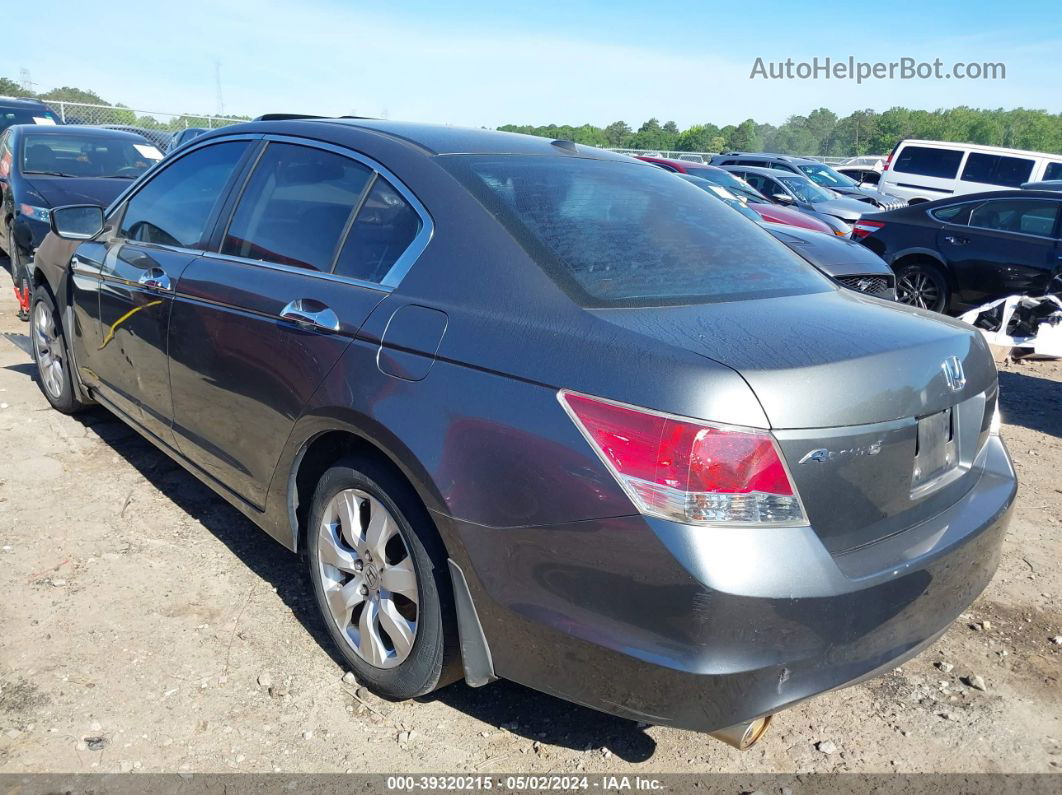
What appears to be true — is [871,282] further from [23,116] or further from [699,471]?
[23,116]

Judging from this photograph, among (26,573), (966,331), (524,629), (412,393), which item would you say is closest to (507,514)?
(524,629)

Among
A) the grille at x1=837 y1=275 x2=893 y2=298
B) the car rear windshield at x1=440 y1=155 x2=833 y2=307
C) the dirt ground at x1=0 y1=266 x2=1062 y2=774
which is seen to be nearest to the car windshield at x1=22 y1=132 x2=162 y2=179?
the dirt ground at x1=0 y1=266 x2=1062 y2=774

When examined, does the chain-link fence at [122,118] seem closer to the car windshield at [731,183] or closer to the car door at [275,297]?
the car windshield at [731,183]

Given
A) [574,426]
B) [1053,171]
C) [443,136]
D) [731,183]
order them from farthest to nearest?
[1053,171] → [731,183] → [443,136] → [574,426]

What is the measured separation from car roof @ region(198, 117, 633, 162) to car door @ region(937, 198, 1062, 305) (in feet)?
21.4

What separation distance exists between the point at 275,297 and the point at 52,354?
9.55 ft

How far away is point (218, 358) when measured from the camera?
10.4 ft

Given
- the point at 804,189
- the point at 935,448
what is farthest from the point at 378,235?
the point at 804,189

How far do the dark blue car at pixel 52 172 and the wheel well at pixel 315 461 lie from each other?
6012 mm

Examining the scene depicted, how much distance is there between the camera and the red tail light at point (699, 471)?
75.7 inches

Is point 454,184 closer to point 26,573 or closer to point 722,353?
point 722,353

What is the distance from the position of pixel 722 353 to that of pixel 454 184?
1042 mm

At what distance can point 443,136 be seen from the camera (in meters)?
3.06

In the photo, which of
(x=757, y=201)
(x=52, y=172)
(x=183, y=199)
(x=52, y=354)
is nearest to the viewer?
Result: (x=183, y=199)
